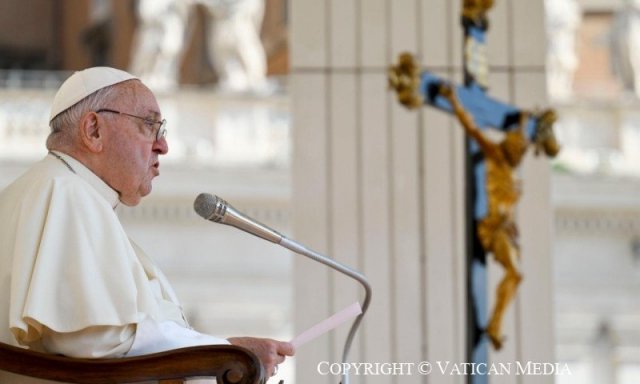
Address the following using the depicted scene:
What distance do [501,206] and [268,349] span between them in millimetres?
1820

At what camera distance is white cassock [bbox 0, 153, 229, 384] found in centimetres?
232

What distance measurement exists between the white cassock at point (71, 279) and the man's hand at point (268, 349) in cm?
5

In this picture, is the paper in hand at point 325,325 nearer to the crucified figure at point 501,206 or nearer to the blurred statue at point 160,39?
the crucified figure at point 501,206

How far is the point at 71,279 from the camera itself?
7.73 ft

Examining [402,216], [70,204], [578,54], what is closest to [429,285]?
[402,216]

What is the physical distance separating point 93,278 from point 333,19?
2586 mm

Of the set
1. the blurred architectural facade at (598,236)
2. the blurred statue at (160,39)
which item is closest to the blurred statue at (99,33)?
the blurred statue at (160,39)

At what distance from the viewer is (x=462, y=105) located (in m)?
4.07

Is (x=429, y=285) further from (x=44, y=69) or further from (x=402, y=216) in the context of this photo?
(x=44, y=69)

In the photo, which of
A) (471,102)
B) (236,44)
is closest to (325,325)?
(471,102)

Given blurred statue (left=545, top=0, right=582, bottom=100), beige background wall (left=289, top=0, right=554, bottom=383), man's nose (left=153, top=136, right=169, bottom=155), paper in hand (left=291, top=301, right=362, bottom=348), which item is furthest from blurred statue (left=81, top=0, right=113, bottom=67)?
paper in hand (left=291, top=301, right=362, bottom=348)

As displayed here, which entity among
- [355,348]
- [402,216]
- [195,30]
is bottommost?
[355,348]

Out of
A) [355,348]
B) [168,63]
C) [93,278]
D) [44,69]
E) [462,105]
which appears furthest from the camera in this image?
[44,69]

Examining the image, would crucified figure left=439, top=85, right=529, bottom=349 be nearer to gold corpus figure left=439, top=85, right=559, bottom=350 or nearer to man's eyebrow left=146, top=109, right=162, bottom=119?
gold corpus figure left=439, top=85, right=559, bottom=350
